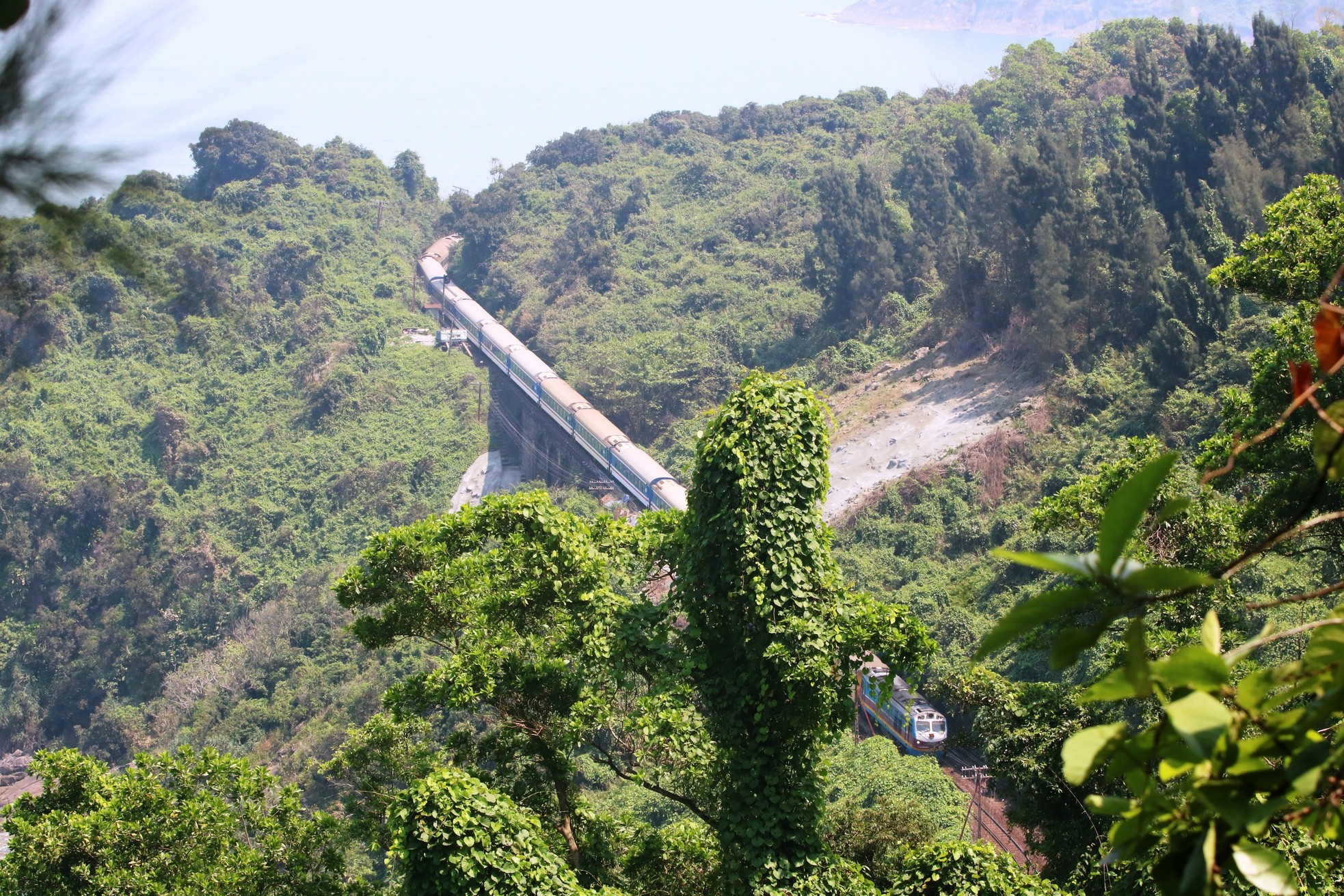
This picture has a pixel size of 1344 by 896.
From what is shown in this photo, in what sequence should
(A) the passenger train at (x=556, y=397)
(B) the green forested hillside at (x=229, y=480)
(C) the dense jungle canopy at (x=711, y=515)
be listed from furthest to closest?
(B) the green forested hillside at (x=229, y=480)
(A) the passenger train at (x=556, y=397)
(C) the dense jungle canopy at (x=711, y=515)

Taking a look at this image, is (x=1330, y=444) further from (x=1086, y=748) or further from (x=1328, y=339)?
(x=1086, y=748)

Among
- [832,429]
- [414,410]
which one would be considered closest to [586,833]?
[832,429]

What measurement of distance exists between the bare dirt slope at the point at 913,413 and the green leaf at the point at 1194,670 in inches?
814

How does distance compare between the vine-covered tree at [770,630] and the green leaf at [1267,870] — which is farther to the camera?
the vine-covered tree at [770,630]

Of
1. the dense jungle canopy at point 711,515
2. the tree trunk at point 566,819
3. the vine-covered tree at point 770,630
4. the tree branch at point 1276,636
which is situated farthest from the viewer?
the tree trunk at point 566,819

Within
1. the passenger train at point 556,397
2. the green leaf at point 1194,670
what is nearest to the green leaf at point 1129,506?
the green leaf at point 1194,670

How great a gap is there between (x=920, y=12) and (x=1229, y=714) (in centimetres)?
5583

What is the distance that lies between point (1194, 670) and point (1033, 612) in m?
0.18

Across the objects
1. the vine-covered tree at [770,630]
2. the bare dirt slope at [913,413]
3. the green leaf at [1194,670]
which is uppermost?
the green leaf at [1194,670]

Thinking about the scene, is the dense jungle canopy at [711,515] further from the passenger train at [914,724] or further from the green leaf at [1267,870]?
the passenger train at [914,724]

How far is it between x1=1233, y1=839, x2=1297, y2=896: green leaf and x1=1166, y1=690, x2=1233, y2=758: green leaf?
123mm

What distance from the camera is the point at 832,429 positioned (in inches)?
281

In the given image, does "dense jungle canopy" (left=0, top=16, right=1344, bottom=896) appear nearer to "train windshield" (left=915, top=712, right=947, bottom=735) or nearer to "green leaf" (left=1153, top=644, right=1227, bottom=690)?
"green leaf" (left=1153, top=644, right=1227, bottom=690)

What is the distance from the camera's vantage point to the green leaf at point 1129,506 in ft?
3.40
